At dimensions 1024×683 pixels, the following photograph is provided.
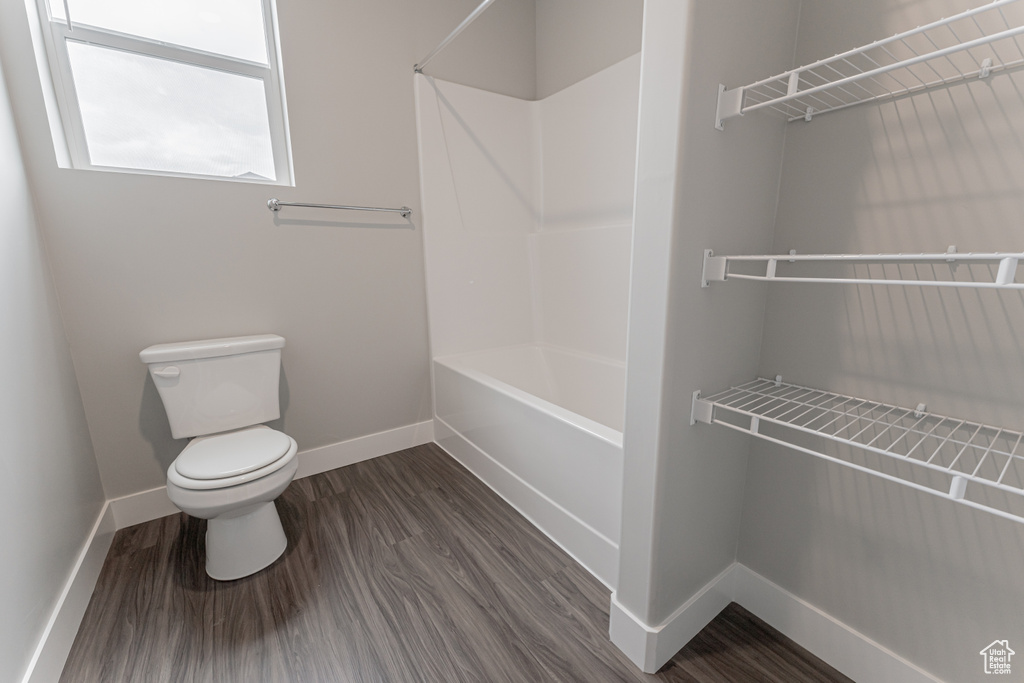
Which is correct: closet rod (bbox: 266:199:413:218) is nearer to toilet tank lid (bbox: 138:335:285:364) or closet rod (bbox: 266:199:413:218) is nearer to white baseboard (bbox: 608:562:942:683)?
toilet tank lid (bbox: 138:335:285:364)

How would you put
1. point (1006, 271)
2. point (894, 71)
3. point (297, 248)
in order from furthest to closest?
point (297, 248), point (894, 71), point (1006, 271)

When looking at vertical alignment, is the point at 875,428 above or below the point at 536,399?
above

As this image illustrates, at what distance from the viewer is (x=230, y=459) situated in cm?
147

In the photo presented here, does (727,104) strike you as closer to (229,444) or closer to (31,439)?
(229,444)

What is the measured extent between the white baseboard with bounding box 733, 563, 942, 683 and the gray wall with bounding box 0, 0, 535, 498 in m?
1.76

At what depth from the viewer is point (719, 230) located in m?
1.05

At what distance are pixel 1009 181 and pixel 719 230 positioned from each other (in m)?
0.50

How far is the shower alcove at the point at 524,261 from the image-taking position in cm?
202

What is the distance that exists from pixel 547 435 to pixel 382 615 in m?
0.79

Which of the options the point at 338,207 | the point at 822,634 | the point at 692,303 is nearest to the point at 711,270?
the point at 692,303

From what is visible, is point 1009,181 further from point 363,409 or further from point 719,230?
point 363,409

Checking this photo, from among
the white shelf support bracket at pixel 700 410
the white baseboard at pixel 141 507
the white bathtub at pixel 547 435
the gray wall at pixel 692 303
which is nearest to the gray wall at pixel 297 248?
the white baseboard at pixel 141 507

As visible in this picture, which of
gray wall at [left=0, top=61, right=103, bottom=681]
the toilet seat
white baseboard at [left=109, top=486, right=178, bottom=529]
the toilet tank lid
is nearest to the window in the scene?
gray wall at [left=0, top=61, right=103, bottom=681]

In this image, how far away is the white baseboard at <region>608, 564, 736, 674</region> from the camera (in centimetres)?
116
